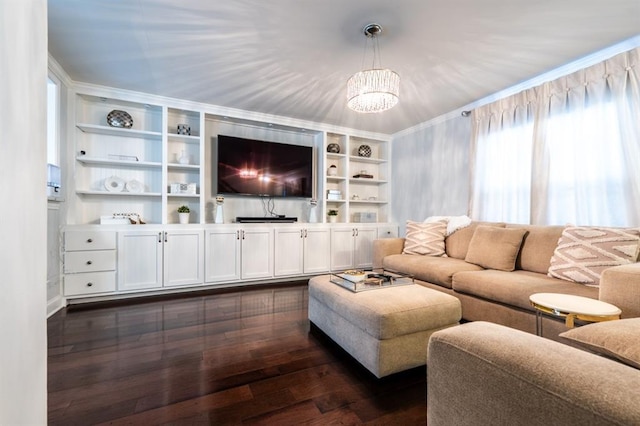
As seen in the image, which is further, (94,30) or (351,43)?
(351,43)

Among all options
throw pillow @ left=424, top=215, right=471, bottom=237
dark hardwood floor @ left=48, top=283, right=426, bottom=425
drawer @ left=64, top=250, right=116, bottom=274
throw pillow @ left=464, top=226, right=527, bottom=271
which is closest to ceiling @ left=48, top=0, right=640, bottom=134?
throw pillow @ left=424, top=215, right=471, bottom=237

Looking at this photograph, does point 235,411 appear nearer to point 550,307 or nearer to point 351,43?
point 550,307

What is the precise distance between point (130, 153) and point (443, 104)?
3919mm

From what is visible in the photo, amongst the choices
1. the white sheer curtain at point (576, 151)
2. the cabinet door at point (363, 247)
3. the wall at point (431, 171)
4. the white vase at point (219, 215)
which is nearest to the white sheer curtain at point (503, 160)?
the white sheer curtain at point (576, 151)

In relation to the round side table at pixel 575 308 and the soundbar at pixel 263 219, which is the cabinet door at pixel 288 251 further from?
the round side table at pixel 575 308

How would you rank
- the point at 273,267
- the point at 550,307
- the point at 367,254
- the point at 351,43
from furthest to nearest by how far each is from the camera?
the point at 367,254, the point at 273,267, the point at 351,43, the point at 550,307

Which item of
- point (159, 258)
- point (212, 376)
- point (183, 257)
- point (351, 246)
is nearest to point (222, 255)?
point (183, 257)

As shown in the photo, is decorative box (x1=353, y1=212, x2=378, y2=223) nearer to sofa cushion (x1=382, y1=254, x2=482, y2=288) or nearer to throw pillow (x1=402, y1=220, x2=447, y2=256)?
throw pillow (x1=402, y1=220, x2=447, y2=256)

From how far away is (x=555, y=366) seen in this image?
0.50 m

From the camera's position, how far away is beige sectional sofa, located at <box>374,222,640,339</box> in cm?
145

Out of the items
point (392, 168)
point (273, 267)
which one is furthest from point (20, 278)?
point (392, 168)

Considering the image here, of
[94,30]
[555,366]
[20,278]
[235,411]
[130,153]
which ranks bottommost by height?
[235,411]

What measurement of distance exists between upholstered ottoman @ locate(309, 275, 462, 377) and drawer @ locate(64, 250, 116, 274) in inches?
96.9

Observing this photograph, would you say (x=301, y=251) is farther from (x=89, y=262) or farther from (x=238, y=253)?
(x=89, y=262)
